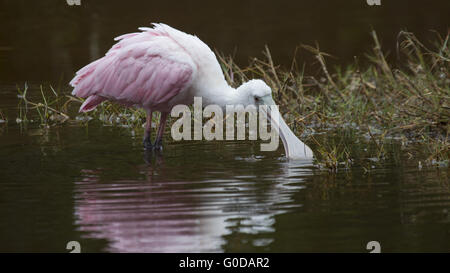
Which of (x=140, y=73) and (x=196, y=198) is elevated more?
(x=140, y=73)

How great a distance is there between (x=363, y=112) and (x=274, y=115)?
2.05 m

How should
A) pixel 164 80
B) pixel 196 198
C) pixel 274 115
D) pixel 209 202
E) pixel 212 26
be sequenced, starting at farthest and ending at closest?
pixel 212 26 → pixel 164 80 → pixel 274 115 → pixel 196 198 → pixel 209 202

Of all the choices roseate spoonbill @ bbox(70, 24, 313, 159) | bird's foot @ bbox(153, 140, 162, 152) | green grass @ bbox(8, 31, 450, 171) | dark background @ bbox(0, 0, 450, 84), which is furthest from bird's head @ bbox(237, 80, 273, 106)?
dark background @ bbox(0, 0, 450, 84)

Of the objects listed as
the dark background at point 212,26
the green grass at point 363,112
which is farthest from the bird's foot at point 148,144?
the dark background at point 212,26

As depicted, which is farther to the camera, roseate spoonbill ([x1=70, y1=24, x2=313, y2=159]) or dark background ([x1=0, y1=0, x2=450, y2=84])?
dark background ([x1=0, y1=0, x2=450, y2=84])

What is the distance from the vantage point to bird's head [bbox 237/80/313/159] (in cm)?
951

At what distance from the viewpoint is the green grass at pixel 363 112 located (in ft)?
31.8

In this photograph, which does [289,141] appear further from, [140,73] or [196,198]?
[196,198]

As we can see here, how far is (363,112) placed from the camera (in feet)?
37.8

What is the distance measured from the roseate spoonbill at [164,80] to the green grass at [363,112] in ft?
2.85

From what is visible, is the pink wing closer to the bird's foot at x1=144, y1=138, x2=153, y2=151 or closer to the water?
the bird's foot at x1=144, y1=138, x2=153, y2=151

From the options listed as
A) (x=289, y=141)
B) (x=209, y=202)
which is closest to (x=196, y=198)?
(x=209, y=202)

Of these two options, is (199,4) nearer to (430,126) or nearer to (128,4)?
(128,4)
